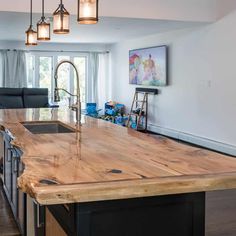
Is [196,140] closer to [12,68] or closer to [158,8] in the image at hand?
[158,8]

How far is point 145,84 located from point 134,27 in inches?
74.8

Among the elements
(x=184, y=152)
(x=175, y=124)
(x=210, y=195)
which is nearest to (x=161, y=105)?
(x=175, y=124)

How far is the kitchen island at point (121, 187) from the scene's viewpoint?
1.65m

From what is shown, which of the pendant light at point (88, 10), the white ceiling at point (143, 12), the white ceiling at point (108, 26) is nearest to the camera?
the pendant light at point (88, 10)

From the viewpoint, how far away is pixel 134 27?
27.6 feet

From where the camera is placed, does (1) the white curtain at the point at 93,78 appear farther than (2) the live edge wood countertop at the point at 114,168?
Yes

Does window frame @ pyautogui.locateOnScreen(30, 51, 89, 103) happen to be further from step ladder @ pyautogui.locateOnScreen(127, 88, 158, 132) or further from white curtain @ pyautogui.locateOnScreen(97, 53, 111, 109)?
step ladder @ pyautogui.locateOnScreen(127, 88, 158, 132)

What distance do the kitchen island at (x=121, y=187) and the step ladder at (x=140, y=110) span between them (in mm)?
7304

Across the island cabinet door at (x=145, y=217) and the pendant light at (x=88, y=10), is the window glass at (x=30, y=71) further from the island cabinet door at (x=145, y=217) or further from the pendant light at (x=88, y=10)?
the island cabinet door at (x=145, y=217)

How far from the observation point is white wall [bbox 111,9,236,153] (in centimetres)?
696

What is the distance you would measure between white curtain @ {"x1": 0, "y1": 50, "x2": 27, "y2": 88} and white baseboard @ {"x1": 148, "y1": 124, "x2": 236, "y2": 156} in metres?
4.32

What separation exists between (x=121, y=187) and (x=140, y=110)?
831 cm

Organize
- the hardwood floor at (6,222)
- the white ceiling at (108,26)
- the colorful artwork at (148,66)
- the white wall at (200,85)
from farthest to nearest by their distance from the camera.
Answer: the colorful artwork at (148,66)
the white ceiling at (108,26)
the white wall at (200,85)
the hardwood floor at (6,222)

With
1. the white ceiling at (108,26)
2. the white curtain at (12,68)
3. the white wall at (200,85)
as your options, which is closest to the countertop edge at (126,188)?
the white wall at (200,85)
